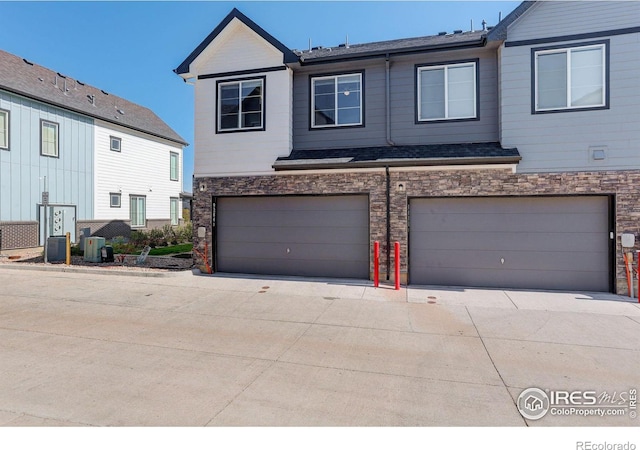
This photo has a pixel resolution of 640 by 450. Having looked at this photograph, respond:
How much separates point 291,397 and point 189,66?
424 inches

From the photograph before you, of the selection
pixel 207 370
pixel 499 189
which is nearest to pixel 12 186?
pixel 207 370

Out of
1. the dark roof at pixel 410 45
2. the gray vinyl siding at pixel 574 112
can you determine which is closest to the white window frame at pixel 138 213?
the dark roof at pixel 410 45

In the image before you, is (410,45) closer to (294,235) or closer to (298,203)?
(298,203)

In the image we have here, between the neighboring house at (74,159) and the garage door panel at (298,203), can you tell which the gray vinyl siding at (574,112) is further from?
the neighboring house at (74,159)

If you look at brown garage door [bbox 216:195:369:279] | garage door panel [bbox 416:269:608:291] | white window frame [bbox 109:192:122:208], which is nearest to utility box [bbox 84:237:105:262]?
brown garage door [bbox 216:195:369:279]

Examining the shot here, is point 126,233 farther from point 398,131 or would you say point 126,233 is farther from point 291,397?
point 291,397

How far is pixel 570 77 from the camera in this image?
28.3 ft

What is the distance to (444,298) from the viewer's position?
26.2 feet

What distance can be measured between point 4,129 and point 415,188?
1760 cm

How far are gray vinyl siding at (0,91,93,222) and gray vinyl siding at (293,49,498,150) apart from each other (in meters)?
13.7

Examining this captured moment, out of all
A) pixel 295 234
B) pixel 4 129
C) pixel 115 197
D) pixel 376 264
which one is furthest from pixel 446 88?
pixel 115 197

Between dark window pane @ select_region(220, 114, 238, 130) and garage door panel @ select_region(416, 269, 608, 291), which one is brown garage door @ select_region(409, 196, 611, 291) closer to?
garage door panel @ select_region(416, 269, 608, 291)

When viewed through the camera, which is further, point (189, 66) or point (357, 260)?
point (189, 66)

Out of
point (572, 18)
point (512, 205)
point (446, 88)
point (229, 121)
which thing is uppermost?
point (572, 18)
